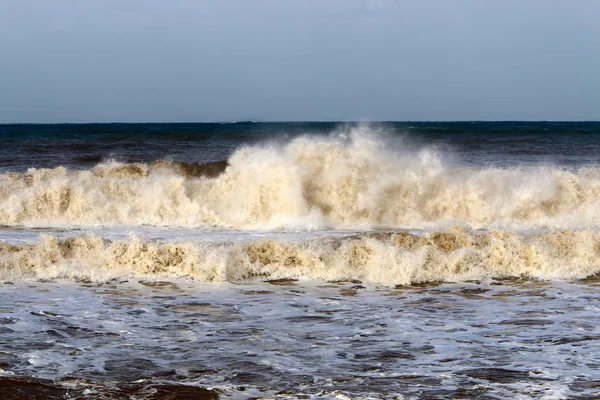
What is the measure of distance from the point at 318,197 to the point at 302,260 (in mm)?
5031

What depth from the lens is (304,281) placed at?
9.88 metres

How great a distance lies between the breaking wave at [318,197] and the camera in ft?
49.2

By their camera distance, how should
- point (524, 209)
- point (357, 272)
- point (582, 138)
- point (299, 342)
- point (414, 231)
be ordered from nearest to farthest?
point (299, 342) < point (357, 272) < point (414, 231) < point (524, 209) < point (582, 138)

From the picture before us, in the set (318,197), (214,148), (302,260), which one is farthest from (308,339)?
(214,148)

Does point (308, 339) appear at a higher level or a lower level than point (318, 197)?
lower

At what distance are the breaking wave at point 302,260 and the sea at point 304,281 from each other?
0.09ft

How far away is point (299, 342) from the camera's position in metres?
6.90

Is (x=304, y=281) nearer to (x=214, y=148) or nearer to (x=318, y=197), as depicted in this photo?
(x=318, y=197)

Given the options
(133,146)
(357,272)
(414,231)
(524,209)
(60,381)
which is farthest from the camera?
(133,146)

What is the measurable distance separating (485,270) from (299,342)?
13.5 feet

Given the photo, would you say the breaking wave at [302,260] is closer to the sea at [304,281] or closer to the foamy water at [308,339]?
the sea at [304,281]

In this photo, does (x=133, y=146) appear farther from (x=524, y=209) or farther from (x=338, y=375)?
(x=338, y=375)

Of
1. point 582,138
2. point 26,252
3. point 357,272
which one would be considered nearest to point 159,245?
point 26,252

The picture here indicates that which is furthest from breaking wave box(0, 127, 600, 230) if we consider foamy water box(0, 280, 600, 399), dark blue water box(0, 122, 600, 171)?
dark blue water box(0, 122, 600, 171)
